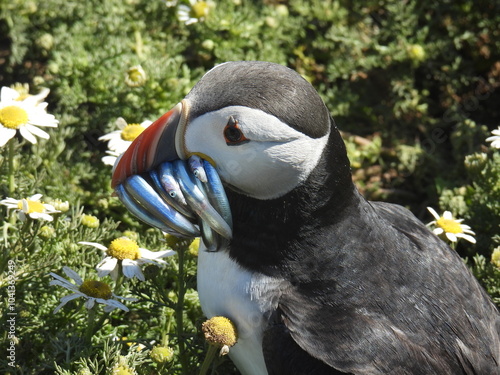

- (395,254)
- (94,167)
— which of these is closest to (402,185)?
(94,167)

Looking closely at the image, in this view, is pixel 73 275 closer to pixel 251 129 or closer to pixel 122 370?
pixel 122 370

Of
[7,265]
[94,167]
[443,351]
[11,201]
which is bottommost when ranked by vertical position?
[94,167]

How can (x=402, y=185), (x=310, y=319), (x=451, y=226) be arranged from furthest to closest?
(x=402, y=185), (x=451, y=226), (x=310, y=319)

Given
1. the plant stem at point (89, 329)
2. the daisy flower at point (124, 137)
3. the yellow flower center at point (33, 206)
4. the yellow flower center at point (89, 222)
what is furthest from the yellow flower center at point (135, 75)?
the plant stem at point (89, 329)

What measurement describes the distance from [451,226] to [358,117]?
183cm

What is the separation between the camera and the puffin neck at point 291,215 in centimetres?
244

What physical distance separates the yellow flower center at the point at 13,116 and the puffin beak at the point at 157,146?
0.77 m

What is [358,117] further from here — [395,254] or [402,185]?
[395,254]

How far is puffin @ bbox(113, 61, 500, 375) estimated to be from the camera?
2.34m

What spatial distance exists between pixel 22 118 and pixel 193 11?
68.5 inches

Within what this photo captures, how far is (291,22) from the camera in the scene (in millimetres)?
5141

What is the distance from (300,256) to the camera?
2.55 m

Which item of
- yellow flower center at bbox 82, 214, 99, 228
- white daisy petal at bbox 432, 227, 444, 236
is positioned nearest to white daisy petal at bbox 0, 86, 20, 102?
yellow flower center at bbox 82, 214, 99, 228

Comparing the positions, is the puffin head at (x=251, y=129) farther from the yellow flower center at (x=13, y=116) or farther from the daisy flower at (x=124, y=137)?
Answer: the daisy flower at (x=124, y=137)
